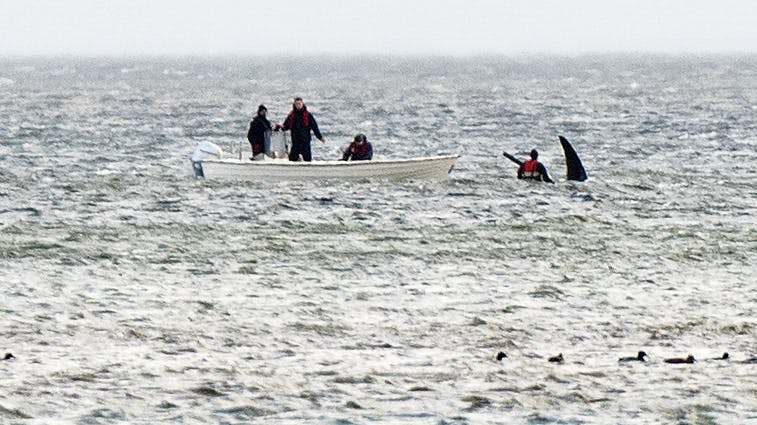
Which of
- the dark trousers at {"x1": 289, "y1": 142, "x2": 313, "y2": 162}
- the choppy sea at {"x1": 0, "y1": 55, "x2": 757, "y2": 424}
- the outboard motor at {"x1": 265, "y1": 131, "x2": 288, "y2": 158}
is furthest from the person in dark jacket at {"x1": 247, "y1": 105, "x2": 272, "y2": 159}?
the choppy sea at {"x1": 0, "y1": 55, "x2": 757, "y2": 424}

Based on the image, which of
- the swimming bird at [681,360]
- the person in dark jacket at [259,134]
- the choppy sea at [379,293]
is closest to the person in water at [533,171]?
the choppy sea at [379,293]

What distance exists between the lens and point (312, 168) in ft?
109

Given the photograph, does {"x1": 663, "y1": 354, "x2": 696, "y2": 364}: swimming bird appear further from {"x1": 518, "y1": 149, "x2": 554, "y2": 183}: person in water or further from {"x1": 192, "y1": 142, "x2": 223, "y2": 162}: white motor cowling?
{"x1": 192, "y1": 142, "x2": 223, "y2": 162}: white motor cowling

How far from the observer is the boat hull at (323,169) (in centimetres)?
3306

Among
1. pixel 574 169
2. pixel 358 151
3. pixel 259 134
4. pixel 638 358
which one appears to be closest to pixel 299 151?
pixel 259 134

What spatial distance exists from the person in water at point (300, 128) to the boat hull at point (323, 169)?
375 millimetres

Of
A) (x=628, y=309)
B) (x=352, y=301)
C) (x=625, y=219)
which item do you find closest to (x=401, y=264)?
(x=352, y=301)

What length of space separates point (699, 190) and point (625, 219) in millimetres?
5369

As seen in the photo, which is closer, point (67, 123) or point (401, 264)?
point (401, 264)

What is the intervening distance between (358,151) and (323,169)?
1117 mm

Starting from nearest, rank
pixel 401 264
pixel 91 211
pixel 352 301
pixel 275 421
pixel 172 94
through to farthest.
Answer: pixel 275 421
pixel 352 301
pixel 401 264
pixel 91 211
pixel 172 94

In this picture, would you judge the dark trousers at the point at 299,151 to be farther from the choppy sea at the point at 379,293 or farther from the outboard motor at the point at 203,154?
the outboard motor at the point at 203,154

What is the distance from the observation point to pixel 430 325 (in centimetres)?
1847

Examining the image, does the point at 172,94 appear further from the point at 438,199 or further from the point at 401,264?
the point at 401,264
